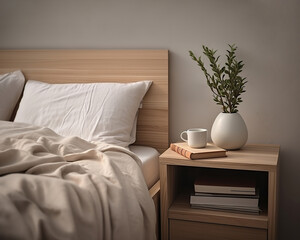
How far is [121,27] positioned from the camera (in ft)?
8.35

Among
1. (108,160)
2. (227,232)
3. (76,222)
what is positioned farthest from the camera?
(227,232)

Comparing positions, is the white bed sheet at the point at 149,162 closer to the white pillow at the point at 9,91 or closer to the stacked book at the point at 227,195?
the stacked book at the point at 227,195

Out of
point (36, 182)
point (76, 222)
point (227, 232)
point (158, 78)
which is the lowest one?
point (227, 232)

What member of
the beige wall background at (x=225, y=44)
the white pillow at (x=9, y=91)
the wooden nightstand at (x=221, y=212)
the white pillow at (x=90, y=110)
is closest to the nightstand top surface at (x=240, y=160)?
the wooden nightstand at (x=221, y=212)

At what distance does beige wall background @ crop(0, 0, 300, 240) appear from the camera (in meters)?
2.25

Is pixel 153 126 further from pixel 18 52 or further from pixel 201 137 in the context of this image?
pixel 18 52

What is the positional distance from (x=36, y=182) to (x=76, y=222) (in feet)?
0.65

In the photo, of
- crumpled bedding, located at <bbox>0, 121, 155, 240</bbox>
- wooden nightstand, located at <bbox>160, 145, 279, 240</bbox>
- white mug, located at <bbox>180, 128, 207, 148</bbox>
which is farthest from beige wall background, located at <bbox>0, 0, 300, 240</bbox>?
crumpled bedding, located at <bbox>0, 121, 155, 240</bbox>

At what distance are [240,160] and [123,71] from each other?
946 mm

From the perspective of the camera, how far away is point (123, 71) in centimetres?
253

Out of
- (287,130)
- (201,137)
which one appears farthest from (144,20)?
(287,130)

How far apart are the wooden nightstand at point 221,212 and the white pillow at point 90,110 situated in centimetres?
36

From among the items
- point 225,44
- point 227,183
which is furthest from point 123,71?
point 227,183

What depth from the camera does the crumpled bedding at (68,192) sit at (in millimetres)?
1254
